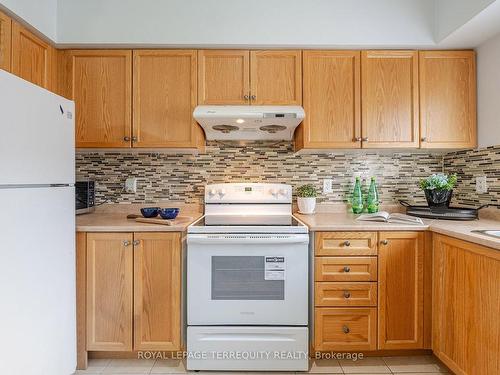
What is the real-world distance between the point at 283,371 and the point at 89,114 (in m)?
2.02

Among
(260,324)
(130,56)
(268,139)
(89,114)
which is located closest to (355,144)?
(268,139)

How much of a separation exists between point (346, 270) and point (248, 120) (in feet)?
3.59

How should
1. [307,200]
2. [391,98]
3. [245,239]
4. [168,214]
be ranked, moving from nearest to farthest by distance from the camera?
[245,239] → [168,214] → [391,98] → [307,200]

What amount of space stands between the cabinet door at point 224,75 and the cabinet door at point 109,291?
1058mm

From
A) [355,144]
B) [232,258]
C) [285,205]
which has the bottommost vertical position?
[232,258]

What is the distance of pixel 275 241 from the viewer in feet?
5.87

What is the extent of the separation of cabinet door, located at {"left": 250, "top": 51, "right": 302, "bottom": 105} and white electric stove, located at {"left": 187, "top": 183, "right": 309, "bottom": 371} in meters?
0.88

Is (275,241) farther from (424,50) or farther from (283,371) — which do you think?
(424,50)

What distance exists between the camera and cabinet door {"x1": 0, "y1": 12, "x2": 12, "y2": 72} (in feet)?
5.48

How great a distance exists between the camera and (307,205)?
91.4 inches

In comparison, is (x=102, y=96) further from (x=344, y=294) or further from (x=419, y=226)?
(x=419, y=226)

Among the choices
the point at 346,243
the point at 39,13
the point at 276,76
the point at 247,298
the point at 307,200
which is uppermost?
the point at 39,13

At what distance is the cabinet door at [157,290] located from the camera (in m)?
1.82

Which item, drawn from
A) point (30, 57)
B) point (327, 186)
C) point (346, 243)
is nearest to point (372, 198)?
point (327, 186)
